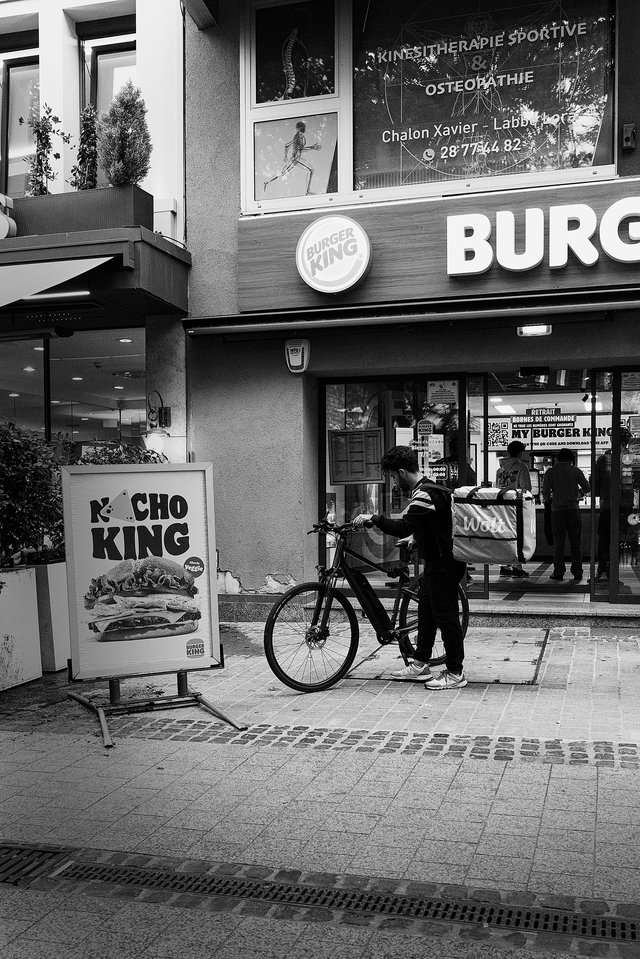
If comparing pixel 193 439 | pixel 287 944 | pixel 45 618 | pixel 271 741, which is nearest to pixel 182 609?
pixel 271 741

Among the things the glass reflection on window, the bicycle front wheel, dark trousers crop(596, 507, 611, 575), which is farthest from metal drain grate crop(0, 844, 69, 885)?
the glass reflection on window

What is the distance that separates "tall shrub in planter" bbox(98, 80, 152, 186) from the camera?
9602mm

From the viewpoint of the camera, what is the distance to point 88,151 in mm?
10000

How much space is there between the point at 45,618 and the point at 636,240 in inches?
248

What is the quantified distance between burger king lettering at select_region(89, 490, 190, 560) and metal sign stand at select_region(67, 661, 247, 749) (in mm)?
846

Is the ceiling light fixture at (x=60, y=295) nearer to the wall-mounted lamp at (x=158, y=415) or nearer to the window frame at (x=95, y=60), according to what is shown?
the wall-mounted lamp at (x=158, y=415)

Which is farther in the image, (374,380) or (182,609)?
(374,380)

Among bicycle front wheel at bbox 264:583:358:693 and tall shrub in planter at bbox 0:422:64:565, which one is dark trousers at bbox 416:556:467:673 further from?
tall shrub in planter at bbox 0:422:64:565

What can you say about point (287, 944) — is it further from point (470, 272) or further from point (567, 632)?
point (470, 272)

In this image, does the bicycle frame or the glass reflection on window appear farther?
the glass reflection on window

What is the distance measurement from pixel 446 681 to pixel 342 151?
5.79m

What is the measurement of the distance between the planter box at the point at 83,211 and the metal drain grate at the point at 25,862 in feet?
22.9

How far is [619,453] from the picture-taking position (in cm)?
950

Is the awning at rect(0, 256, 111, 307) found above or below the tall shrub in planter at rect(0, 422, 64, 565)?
above
